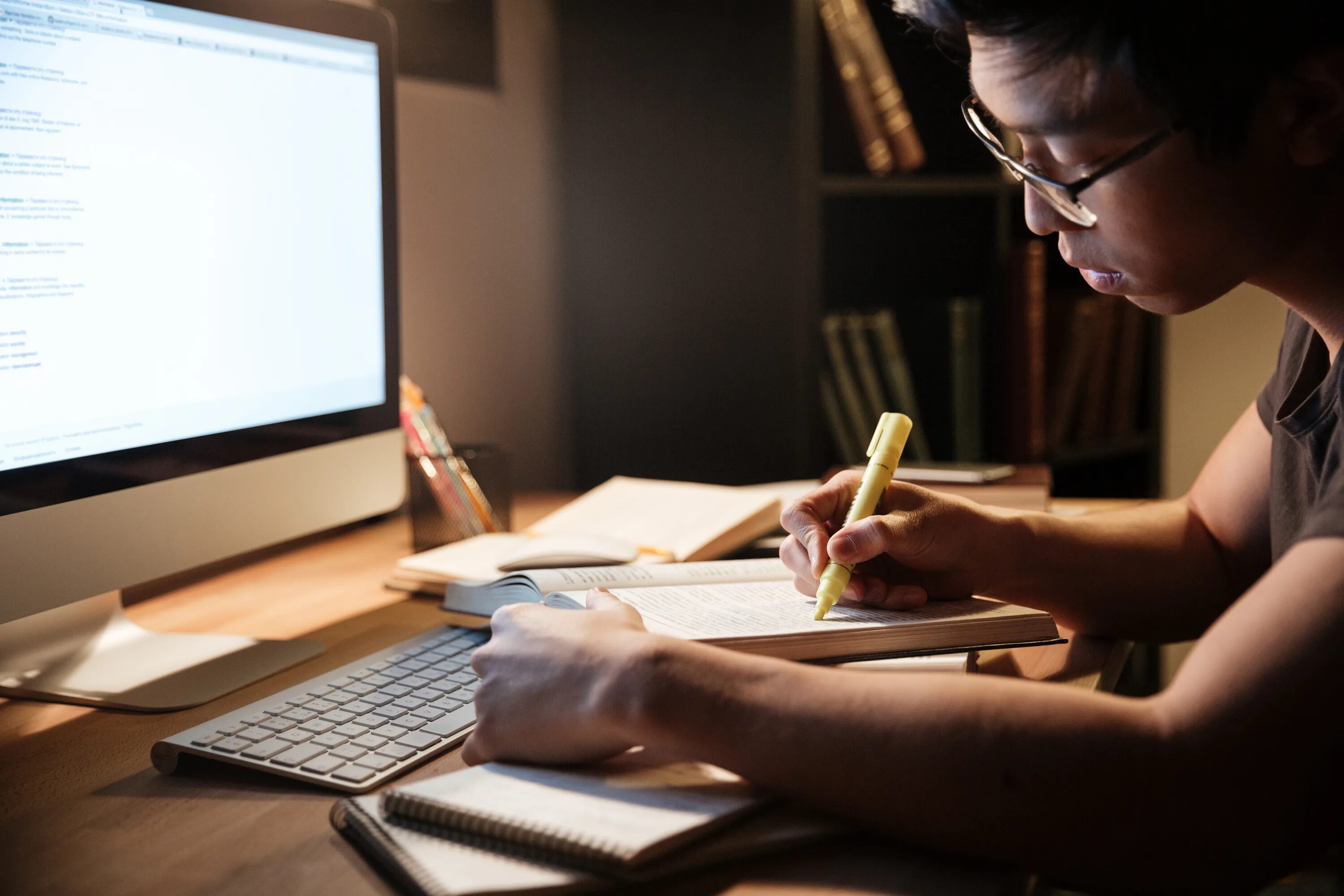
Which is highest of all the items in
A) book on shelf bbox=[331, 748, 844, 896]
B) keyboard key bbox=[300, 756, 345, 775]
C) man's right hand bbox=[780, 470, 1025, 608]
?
man's right hand bbox=[780, 470, 1025, 608]

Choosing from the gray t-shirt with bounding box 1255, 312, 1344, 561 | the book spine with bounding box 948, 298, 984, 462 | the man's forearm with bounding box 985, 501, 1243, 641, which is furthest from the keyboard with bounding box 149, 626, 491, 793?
the book spine with bounding box 948, 298, 984, 462

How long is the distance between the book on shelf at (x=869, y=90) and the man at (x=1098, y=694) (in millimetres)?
1107

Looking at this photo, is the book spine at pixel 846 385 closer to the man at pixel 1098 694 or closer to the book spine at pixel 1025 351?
the book spine at pixel 1025 351

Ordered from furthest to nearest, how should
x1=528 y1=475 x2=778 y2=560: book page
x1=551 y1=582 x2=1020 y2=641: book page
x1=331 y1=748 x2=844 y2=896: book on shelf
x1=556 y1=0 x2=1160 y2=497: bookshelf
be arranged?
x1=556 y1=0 x2=1160 y2=497: bookshelf, x1=528 y1=475 x2=778 y2=560: book page, x1=551 y1=582 x2=1020 y2=641: book page, x1=331 y1=748 x2=844 y2=896: book on shelf

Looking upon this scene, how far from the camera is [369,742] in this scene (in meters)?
0.67

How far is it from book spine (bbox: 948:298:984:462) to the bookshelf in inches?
1.4

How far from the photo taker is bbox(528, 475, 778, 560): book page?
1.12 meters

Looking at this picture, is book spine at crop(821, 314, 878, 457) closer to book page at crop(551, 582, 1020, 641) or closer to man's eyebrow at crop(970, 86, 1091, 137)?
book page at crop(551, 582, 1020, 641)

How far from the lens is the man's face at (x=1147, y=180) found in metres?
0.63

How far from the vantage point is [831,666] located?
0.71 meters

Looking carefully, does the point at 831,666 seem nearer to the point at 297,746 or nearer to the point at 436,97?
the point at 297,746

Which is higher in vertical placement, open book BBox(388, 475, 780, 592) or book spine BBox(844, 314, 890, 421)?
book spine BBox(844, 314, 890, 421)

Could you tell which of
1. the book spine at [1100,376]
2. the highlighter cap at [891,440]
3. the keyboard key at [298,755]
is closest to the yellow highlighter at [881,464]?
the highlighter cap at [891,440]

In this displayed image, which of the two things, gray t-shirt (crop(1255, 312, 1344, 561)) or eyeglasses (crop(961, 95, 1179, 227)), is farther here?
gray t-shirt (crop(1255, 312, 1344, 561))
